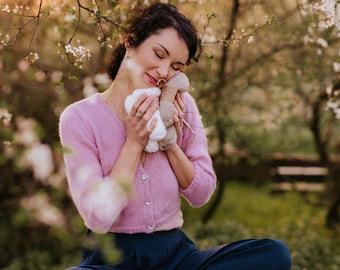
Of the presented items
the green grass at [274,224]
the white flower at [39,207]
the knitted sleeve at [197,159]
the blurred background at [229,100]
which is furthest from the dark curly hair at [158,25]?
the green grass at [274,224]

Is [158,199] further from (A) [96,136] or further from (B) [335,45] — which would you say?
(B) [335,45]

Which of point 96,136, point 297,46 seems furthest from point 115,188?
point 297,46

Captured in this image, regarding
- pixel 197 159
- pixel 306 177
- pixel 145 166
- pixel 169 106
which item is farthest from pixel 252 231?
pixel 169 106

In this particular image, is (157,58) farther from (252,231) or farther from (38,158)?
(252,231)

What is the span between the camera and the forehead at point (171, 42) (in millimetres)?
2422

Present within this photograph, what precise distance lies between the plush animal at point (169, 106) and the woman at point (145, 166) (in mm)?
33

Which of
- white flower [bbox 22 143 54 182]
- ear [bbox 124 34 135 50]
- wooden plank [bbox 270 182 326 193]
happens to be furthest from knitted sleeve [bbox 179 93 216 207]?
wooden plank [bbox 270 182 326 193]

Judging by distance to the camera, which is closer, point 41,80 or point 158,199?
point 158,199

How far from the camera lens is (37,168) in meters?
1.33

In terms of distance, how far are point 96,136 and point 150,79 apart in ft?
1.08

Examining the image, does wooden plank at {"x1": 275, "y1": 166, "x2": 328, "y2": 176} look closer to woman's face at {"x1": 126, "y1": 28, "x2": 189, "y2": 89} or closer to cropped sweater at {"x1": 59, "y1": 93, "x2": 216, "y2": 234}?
cropped sweater at {"x1": 59, "y1": 93, "x2": 216, "y2": 234}

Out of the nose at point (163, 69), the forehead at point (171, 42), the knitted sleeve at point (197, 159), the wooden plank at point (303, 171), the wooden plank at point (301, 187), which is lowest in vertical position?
the wooden plank at point (301, 187)

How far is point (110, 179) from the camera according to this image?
90.4 inches

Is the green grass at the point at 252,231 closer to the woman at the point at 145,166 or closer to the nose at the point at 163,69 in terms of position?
the woman at the point at 145,166
